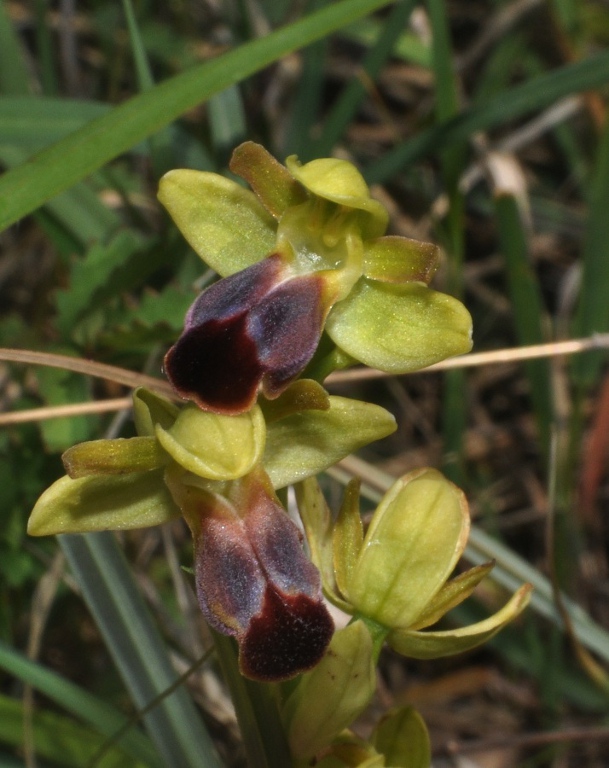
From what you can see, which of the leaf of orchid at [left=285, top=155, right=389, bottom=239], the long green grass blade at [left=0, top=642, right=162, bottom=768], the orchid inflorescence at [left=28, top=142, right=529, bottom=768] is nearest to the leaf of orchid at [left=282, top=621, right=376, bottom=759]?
the orchid inflorescence at [left=28, top=142, right=529, bottom=768]

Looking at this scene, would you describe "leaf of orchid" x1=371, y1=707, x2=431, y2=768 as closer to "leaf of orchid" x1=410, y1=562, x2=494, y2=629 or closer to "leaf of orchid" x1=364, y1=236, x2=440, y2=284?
"leaf of orchid" x1=410, y1=562, x2=494, y2=629

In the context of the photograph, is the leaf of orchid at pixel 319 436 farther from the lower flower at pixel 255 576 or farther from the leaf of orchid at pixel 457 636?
the leaf of orchid at pixel 457 636

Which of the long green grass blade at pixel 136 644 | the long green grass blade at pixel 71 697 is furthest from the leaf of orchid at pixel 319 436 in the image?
the long green grass blade at pixel 71 697

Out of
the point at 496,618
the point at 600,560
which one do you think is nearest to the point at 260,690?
the point at 496,618

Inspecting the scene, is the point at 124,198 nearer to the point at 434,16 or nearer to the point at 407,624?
the point at 434,16

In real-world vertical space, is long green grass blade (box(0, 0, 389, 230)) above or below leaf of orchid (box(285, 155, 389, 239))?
above

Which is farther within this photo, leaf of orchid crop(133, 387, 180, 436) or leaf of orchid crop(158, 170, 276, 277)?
leaf of orchid crop(158, 170, 276, 277)

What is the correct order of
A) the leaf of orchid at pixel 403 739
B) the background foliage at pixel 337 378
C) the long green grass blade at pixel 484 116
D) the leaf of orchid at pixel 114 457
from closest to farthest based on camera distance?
1. the leaf of orchid at pixel 114 457
2. the leaf of orchid at pixel 403 739
3. the background foliage at pixel 337 378
4. the long green grass blade at pixel 484 116

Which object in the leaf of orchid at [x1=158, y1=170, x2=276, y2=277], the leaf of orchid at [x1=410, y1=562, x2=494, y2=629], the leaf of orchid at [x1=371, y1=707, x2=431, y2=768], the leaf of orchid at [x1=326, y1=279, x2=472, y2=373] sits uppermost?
the leaf of orchid at [x1=158, y1=170, x2=276, y2=277]
